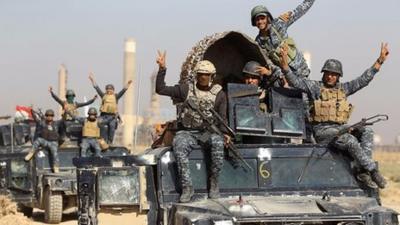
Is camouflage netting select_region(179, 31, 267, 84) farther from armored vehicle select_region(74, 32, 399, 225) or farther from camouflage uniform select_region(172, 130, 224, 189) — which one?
camouflage uniform select_region(172, 130, 224, 189)

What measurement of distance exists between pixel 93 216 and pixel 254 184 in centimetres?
138

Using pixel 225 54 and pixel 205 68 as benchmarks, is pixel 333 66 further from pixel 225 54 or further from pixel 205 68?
pixel 225 54

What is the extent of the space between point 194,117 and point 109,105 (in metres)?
11.6

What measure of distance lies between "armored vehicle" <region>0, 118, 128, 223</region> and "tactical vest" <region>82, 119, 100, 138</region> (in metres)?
0.29

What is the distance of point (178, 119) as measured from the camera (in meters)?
8.03

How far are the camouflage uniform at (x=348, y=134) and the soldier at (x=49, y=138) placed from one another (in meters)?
8.55

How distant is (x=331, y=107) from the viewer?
323 inches

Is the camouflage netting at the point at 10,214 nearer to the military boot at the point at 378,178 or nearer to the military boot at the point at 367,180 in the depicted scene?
the military boot at the point at 367,180

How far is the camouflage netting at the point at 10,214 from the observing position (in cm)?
1462

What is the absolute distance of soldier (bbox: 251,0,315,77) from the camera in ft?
31.7

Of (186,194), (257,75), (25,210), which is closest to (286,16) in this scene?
(257,75)

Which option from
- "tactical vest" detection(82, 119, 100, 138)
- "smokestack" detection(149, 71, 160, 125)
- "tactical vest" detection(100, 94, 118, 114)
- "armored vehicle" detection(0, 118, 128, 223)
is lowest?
"armored vehicle" detection(0, 118, 128, 223)

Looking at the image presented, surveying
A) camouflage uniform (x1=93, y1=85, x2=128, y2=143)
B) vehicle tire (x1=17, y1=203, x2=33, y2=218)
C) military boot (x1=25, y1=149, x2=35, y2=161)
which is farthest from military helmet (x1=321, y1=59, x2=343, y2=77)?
camouflage uniform (x1=93, y1=85, x2=128, y2=143)

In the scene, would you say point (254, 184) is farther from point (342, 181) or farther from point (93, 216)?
point (93, 216)
